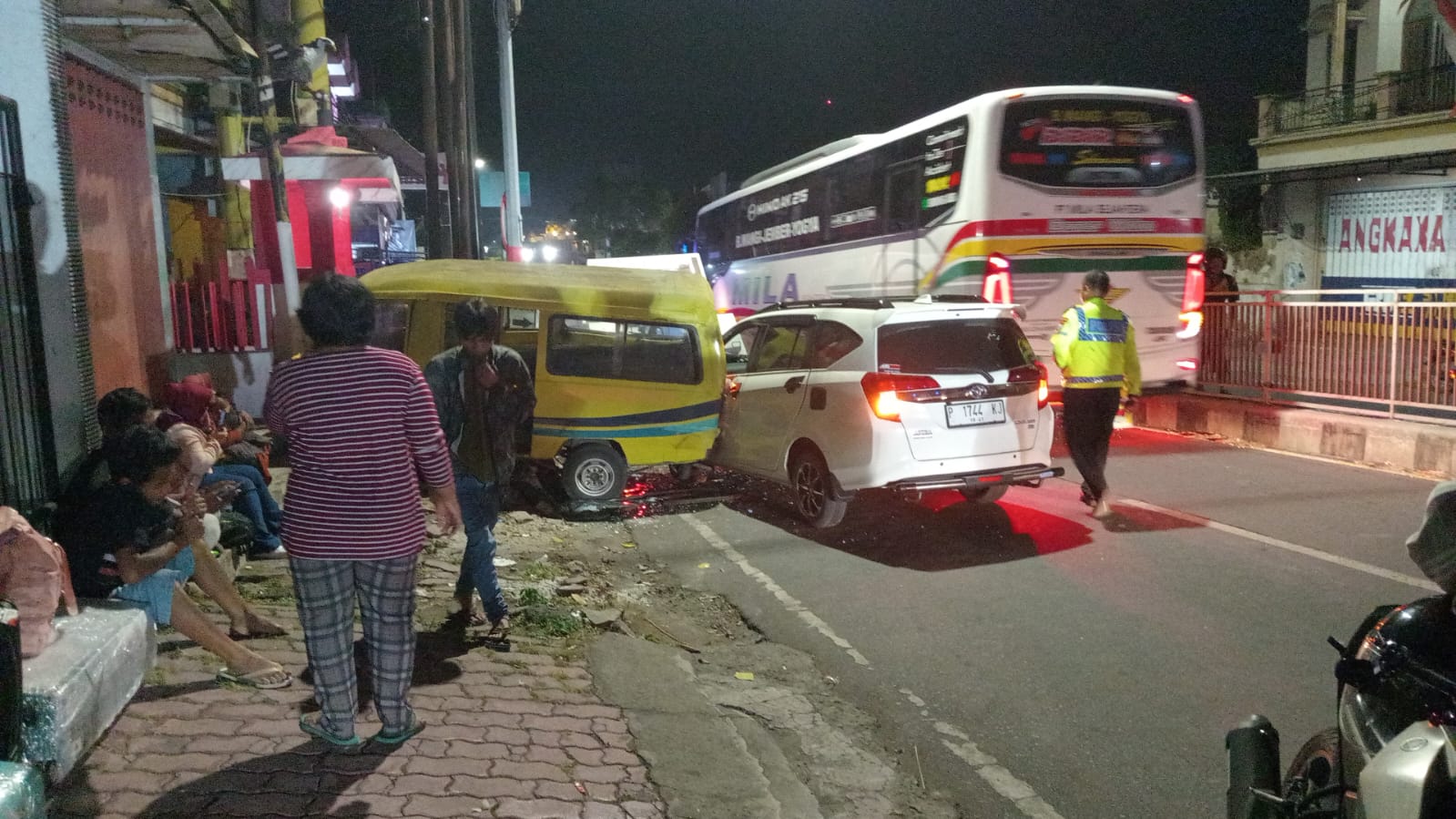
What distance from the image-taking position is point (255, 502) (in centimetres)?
636

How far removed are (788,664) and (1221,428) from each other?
28.1ft

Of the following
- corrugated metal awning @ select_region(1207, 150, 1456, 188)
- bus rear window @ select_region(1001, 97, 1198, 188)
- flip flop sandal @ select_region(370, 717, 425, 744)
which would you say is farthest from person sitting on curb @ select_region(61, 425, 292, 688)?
corrugated metal awning @ select_region(1207, 150, 1456, 188)

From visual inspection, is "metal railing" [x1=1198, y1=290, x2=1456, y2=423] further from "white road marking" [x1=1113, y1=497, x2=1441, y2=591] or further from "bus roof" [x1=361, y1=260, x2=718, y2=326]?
"bus roof" [x1=361, y1=260, x2=718, y2=326]

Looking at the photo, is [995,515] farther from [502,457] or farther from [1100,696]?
[502,457]

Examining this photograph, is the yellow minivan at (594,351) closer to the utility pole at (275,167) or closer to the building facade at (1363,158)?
the utility pole at (275,167)

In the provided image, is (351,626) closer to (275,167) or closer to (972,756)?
(972,756)

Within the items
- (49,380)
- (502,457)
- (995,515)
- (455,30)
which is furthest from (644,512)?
(455,30)

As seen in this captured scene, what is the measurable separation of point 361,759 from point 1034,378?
17.7 ft

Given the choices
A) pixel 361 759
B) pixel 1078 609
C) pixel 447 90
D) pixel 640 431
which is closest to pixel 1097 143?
pixel 640 431

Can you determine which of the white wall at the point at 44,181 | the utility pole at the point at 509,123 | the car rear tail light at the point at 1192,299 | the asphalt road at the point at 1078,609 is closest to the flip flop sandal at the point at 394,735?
the asphalt road at the point at 1078,609

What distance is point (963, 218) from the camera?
11.4 metres

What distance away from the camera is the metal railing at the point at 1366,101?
2372cm

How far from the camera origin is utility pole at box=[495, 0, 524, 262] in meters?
17.0

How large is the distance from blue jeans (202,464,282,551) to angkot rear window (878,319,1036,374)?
4.12m
